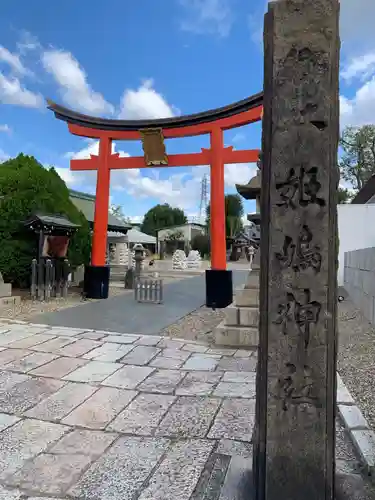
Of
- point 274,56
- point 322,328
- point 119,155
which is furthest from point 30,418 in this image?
point 119,155

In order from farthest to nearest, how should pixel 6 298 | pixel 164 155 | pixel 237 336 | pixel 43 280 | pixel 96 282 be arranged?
pixel 96 282, pixel 43 280, pixel 164 155, pixel 6 298, pixel 237 336

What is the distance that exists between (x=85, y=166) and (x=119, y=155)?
0.97 meters

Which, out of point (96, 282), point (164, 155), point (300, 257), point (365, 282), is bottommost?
point (96, 282)

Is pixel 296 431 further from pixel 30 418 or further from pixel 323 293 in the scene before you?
pixel 30 418

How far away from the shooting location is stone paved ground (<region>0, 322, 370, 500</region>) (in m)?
2.26

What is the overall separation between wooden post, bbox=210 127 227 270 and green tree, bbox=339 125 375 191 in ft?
62.7

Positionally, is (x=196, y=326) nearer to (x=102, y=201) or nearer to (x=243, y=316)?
(x=243, y=316)

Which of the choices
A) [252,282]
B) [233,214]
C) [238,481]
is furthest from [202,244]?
[238,481]

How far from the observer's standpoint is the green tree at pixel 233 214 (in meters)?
43.7

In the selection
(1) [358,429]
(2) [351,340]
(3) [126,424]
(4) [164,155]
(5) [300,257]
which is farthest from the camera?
(4) [164,155]

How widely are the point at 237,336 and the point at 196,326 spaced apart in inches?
68.4

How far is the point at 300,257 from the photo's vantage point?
6.39 ft

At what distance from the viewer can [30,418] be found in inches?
124

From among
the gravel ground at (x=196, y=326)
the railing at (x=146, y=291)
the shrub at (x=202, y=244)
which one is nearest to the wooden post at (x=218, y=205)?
the gravel ground at (x=196, y=326)
